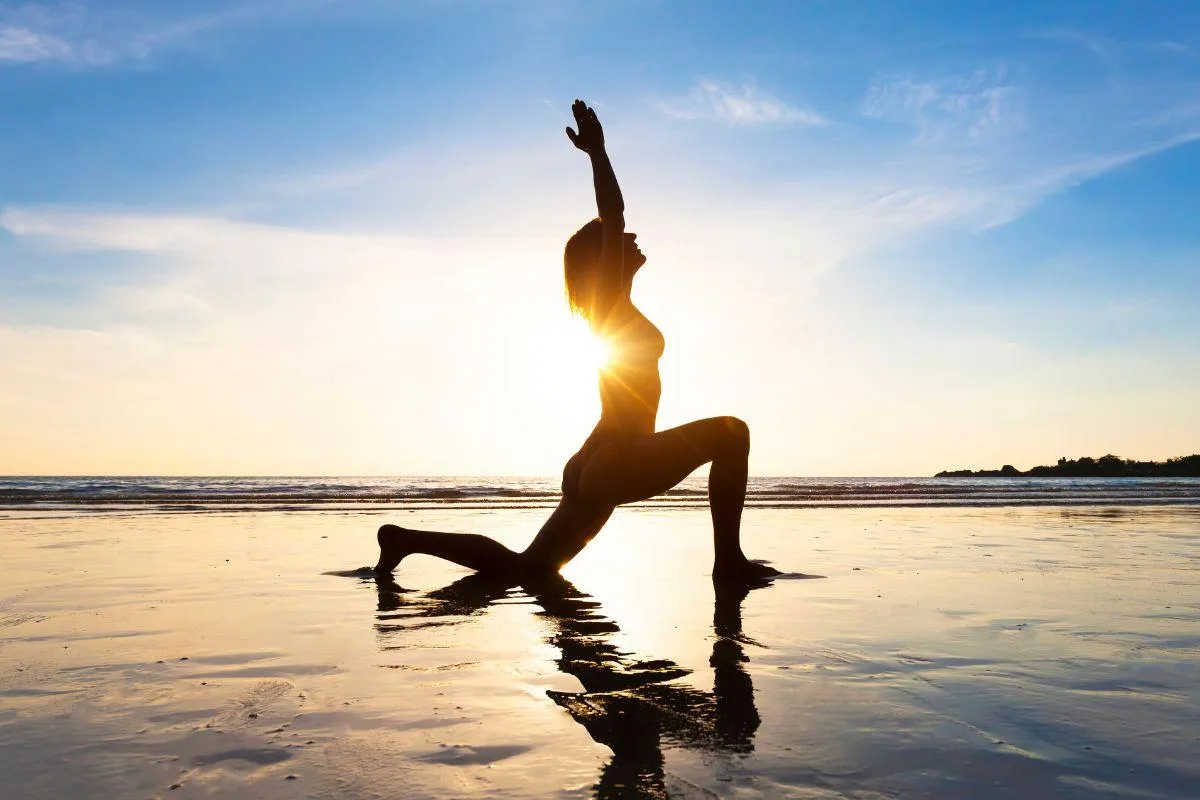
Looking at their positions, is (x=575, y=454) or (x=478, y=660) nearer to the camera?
(x=478, y=660)

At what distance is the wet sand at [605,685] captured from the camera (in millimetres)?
1943

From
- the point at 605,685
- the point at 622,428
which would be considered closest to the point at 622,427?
the point at 622,428

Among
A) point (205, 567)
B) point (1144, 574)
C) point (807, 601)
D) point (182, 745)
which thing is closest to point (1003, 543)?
point (1144, 574)

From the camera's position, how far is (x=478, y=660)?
324 cm

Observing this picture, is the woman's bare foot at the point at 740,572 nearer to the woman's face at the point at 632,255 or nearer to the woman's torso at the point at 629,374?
the woman's torso at the point at 629,374

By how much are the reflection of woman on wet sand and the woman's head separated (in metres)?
1.97

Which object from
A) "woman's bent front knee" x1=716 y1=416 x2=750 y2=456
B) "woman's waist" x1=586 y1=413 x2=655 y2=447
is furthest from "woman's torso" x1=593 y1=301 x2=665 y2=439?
"woman's bent front knee" x1=716 y1=416 x2=750 y2=456

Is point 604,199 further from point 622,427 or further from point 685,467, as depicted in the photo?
point 685,467

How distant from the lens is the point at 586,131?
481cm

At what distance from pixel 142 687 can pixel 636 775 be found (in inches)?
76.9

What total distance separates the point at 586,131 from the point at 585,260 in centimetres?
81

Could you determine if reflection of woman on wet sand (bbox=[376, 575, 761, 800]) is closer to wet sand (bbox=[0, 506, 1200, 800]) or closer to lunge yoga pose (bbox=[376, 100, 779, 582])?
wet sand (bbox=[0, 506, 1200, 800])

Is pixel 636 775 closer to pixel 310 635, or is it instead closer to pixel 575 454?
pixel 310 635

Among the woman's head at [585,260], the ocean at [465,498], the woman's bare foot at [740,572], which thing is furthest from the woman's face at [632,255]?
the ocean at [465,498]
